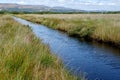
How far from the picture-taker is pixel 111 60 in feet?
44.6

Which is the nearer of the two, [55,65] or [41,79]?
[41,79]

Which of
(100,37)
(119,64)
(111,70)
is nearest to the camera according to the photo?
(111,70)

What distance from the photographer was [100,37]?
2097 cm

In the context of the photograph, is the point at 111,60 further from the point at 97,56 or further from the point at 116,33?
the point at 116,33

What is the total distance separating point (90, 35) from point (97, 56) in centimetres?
861

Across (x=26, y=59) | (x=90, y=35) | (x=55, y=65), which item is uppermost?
(x=26, y=59)

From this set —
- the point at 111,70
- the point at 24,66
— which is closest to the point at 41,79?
the point at 24,66

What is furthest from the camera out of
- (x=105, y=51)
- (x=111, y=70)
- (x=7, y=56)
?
(x=105, y=51)

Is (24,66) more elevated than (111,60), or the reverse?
(24,66)

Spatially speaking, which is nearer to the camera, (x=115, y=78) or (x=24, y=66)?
(x=24, y=66)

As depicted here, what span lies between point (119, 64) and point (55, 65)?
Answer: 4725mm

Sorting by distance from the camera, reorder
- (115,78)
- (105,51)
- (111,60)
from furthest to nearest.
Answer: (105,51) < (111,60) < (115,78)

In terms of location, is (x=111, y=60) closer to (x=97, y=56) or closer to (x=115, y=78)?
(x=97, y=56)

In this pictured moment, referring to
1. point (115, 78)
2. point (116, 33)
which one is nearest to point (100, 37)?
point (116, 33)
